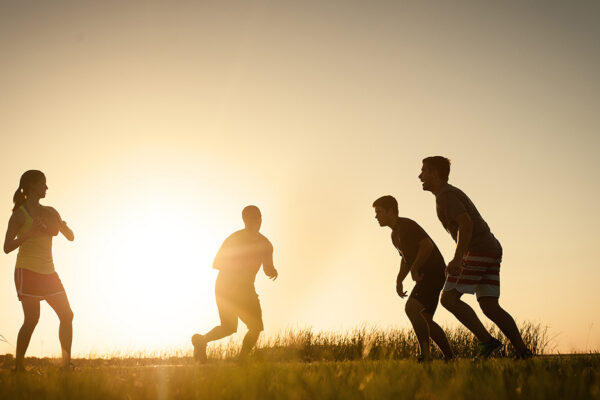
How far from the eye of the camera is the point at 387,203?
307 inches

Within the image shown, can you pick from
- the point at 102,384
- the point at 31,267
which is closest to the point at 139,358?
the point at 31,267

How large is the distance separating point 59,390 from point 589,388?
341 cm

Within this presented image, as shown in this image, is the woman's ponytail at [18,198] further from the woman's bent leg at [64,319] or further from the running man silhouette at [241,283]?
the running man silhouette at [241,283]

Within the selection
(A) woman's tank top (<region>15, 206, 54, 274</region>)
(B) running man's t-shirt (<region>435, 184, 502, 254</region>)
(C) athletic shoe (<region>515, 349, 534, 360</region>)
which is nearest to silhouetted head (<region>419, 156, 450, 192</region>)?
(B) running man's t-shirt (<region>435, 184, 502, 254</region>)

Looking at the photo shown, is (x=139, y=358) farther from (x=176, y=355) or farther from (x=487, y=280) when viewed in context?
(x=487, y=280)

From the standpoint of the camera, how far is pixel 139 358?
10172 millimetres

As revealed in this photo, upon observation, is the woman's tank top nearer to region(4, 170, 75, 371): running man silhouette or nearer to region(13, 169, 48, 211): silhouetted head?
region(4, 170, 75, 371): running man silhouette

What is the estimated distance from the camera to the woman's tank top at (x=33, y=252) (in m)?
6.84

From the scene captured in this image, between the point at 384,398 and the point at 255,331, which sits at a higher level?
the point at 255,331

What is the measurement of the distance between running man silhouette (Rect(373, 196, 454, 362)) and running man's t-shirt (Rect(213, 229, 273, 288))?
1.82 m

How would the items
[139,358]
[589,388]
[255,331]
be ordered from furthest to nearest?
[139,358]
[255,331]
[589,388]

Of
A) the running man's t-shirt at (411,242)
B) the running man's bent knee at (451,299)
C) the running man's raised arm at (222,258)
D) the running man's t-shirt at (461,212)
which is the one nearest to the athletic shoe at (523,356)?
the running man's bent knee at (451,299)

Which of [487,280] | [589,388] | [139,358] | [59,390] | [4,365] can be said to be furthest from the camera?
[139,358]

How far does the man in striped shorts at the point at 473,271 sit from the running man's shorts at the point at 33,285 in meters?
4.60
